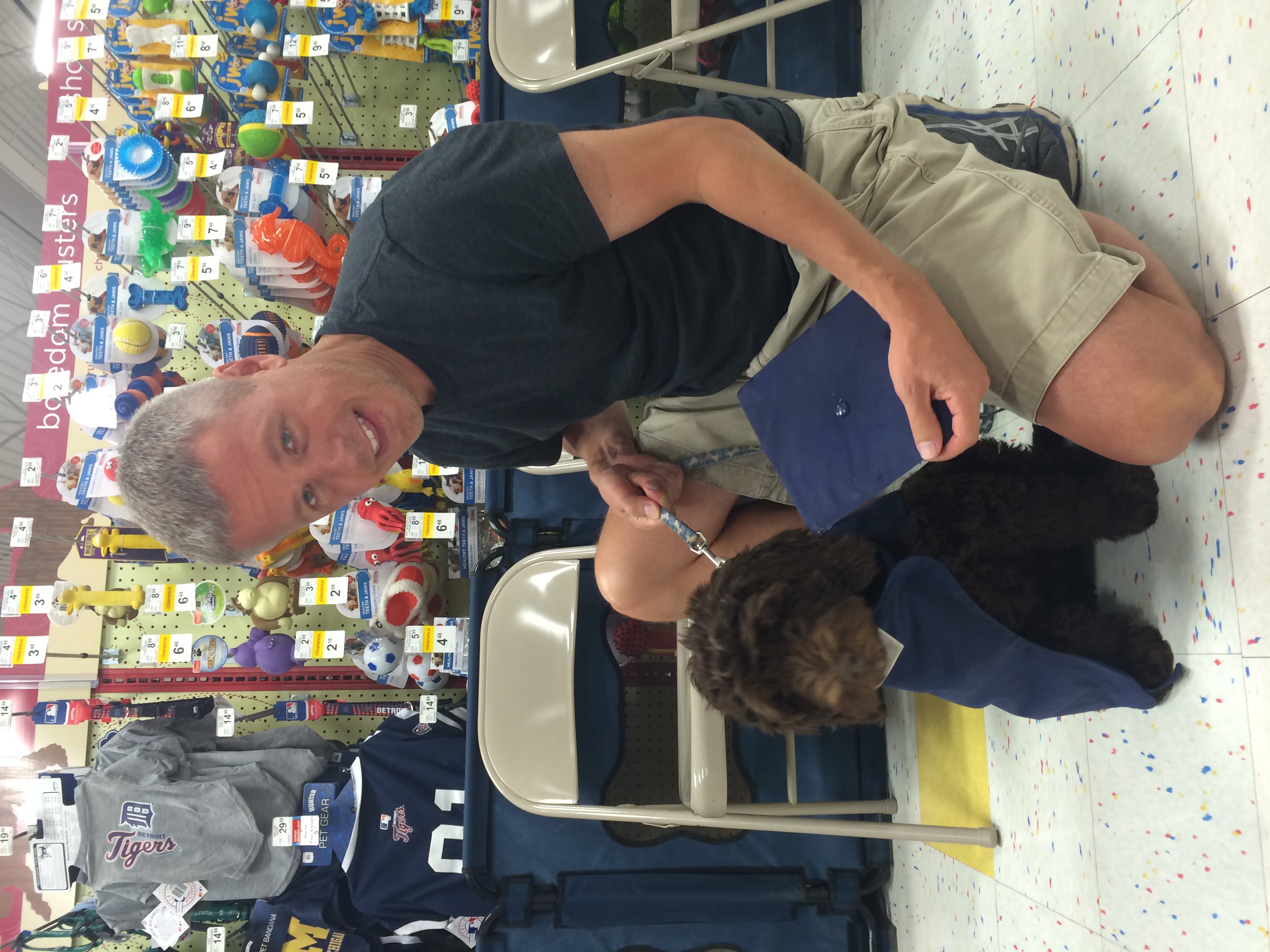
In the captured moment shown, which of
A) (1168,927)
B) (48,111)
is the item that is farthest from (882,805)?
(48,111)

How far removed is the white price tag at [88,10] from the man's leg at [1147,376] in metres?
2.58

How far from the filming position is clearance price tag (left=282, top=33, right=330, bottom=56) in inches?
79.0

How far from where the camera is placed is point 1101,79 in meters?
1.15

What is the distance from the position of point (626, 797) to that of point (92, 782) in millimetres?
1426

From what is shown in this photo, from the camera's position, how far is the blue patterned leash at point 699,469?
1.20 m

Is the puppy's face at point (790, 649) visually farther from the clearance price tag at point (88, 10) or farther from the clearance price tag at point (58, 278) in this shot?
the clearance price tag at point (88, 10)

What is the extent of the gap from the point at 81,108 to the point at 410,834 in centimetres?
226

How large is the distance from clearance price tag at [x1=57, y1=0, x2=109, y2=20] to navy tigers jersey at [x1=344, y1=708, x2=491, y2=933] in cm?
215

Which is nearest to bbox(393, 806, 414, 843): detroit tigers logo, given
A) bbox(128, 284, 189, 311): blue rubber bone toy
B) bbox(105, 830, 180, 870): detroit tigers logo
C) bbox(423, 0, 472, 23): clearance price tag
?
bbox(105, 830, 180, 870): detroit tigers logo

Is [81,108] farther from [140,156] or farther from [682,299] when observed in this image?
[682,299]

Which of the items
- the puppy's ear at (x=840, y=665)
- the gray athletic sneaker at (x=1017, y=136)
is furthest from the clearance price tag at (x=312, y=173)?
the puppy's ear at (x=840, y=665)

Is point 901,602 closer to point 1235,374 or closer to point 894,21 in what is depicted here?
point 1235,374

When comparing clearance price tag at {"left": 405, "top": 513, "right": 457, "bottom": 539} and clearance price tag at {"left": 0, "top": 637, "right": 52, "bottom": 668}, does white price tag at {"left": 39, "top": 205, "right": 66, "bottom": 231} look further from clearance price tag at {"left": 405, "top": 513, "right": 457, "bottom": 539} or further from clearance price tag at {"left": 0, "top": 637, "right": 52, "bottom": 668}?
clearance price tag at {"left": 405, "top": 513, "right": 457, "bottom": 539}

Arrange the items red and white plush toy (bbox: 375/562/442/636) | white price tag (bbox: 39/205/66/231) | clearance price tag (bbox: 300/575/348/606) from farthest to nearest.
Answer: white price tag (bbox: 39/205/66/231) < red and white plush toy (bbox: 375/562/442/636) < clearance price tag (bbox: 300/575/348/606)
